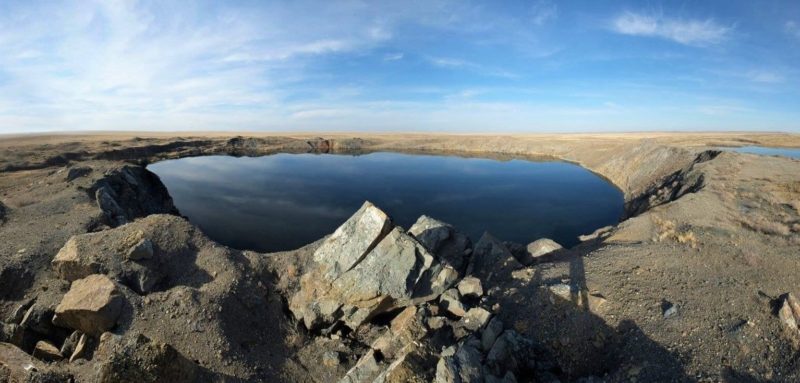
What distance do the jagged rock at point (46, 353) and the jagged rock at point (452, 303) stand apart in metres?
11.5

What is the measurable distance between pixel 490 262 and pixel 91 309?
1450 centimetres

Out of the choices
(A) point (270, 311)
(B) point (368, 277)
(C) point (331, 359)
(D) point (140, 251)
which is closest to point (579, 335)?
(B) point (368, 277)

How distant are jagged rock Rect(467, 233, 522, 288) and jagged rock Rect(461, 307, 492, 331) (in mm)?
3417

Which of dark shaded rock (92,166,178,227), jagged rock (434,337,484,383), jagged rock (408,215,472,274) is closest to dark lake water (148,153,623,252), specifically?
dark shaded rock (92,166,178,227)

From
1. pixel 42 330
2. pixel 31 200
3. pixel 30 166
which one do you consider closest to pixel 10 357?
pixel 42 330

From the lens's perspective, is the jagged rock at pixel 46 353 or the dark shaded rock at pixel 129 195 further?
the dark shaded rock at pixel 129 195

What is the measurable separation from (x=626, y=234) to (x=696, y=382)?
12107 mm

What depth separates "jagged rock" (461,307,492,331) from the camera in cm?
1206

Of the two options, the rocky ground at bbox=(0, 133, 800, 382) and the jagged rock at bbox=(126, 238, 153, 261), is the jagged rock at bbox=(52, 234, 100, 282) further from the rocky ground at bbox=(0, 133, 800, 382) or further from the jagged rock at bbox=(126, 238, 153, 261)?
the jagged rock at bbox=(126, 238, 153, 261)

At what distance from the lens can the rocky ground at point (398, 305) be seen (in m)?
9.76

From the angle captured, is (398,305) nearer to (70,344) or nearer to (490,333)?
(490,333)

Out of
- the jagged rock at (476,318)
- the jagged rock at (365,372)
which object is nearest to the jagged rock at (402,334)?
the jagged rock at (365,372)

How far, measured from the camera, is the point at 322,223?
34.4 metres

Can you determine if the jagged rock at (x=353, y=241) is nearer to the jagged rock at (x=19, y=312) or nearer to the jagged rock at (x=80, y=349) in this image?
the jagged rock at (x=80, y=349)
